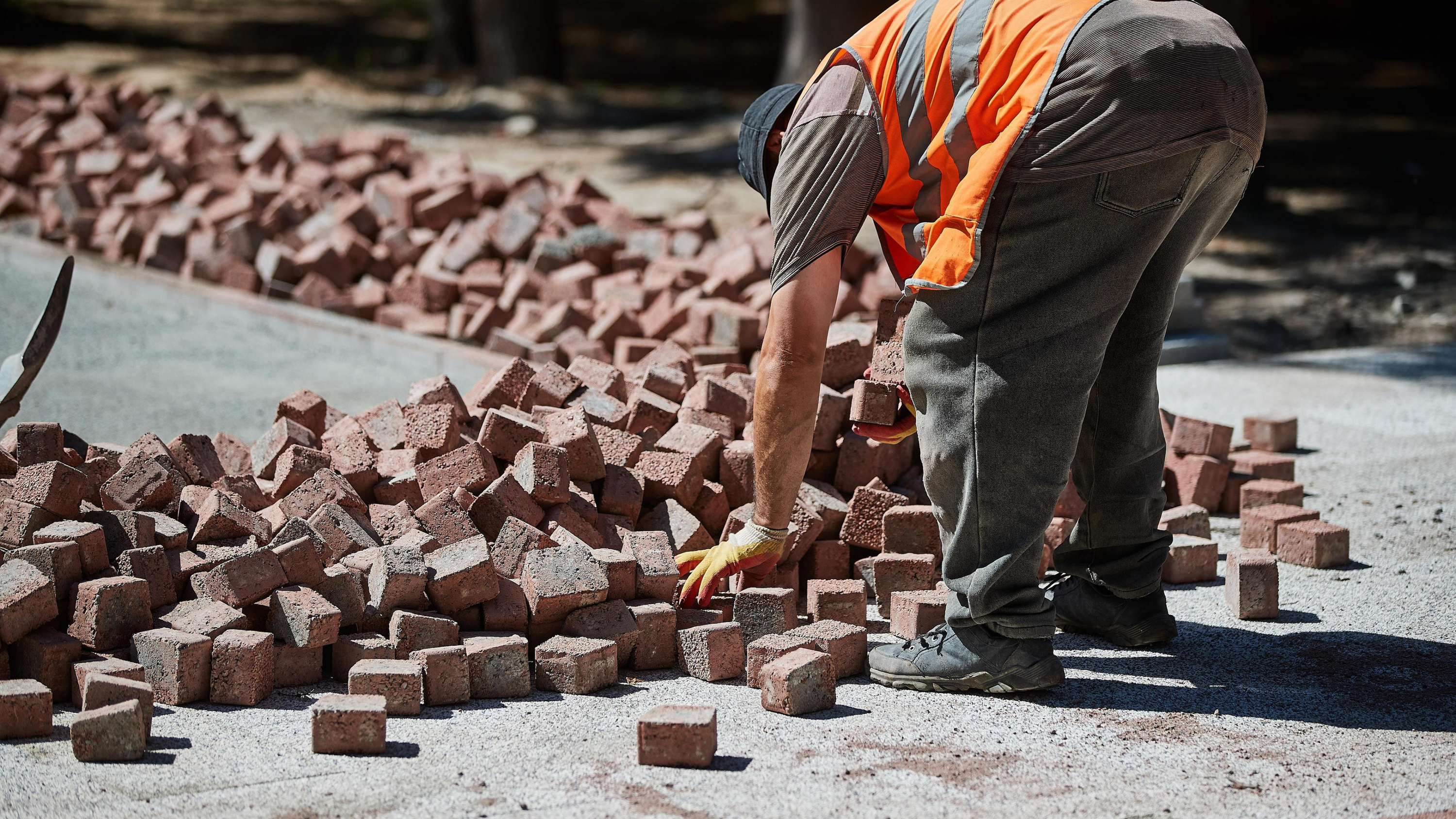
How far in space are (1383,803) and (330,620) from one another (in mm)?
2227

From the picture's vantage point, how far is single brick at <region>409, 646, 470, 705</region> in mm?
2895

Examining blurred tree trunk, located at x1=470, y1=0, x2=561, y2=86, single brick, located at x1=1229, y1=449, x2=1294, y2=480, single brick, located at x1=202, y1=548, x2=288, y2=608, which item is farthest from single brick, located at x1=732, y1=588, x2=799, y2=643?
blurred tree trunk, located at x1=470, y1=0, x2=561, y2=86

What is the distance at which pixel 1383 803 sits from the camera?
244 cm

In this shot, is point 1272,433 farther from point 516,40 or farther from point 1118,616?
point 516,40

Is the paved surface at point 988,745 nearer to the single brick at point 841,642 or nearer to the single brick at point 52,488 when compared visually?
the single brick at point 841,642

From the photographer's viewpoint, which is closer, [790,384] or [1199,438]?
→ [790,384]

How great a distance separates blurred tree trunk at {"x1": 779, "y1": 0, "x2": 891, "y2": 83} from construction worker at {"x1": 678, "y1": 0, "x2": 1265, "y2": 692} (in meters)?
8.13

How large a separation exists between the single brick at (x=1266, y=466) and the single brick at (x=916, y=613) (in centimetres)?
167

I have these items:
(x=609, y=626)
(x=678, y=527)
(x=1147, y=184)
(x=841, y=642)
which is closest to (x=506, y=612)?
(x=609, y=626)

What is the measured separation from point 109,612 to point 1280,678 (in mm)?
2723

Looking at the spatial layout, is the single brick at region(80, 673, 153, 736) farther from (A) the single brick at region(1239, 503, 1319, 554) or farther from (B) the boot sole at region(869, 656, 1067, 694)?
(A) the single brick at region(1239, 503, 1319, 554)

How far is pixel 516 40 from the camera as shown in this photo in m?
13.4

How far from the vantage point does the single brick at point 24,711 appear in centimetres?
262

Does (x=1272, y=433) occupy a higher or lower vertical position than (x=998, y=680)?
higher
